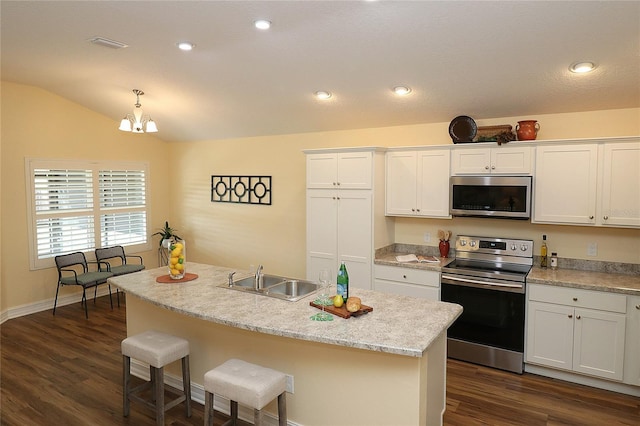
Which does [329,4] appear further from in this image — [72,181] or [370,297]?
[72,181]

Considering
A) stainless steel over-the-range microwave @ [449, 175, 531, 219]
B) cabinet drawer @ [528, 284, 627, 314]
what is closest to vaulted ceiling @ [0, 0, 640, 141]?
stainless steel over-the-range microwave @ [449, 175, 531, 219]

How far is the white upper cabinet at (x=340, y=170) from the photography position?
4457 millimetres

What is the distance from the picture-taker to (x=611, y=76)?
10.7 ft

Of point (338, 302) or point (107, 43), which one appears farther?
point (107, 43)

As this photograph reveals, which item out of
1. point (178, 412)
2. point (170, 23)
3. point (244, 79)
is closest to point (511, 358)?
point (178, 412)

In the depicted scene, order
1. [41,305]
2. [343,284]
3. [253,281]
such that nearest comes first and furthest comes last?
1. [343,284]
2. [253,281]
3. [41,305]

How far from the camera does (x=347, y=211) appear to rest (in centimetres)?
461

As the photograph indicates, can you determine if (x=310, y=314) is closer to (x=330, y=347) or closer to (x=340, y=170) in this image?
(x=330, y=347)

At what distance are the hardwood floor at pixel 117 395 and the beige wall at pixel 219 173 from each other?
1.31 metres

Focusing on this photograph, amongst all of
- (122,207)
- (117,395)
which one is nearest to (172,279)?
(117,395)

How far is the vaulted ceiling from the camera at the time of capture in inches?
110

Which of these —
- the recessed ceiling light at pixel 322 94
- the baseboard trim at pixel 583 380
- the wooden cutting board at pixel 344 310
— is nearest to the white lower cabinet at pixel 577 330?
the baseboard trim at pixel 583 380

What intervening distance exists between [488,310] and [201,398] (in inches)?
103

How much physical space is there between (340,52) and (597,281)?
290 cm
